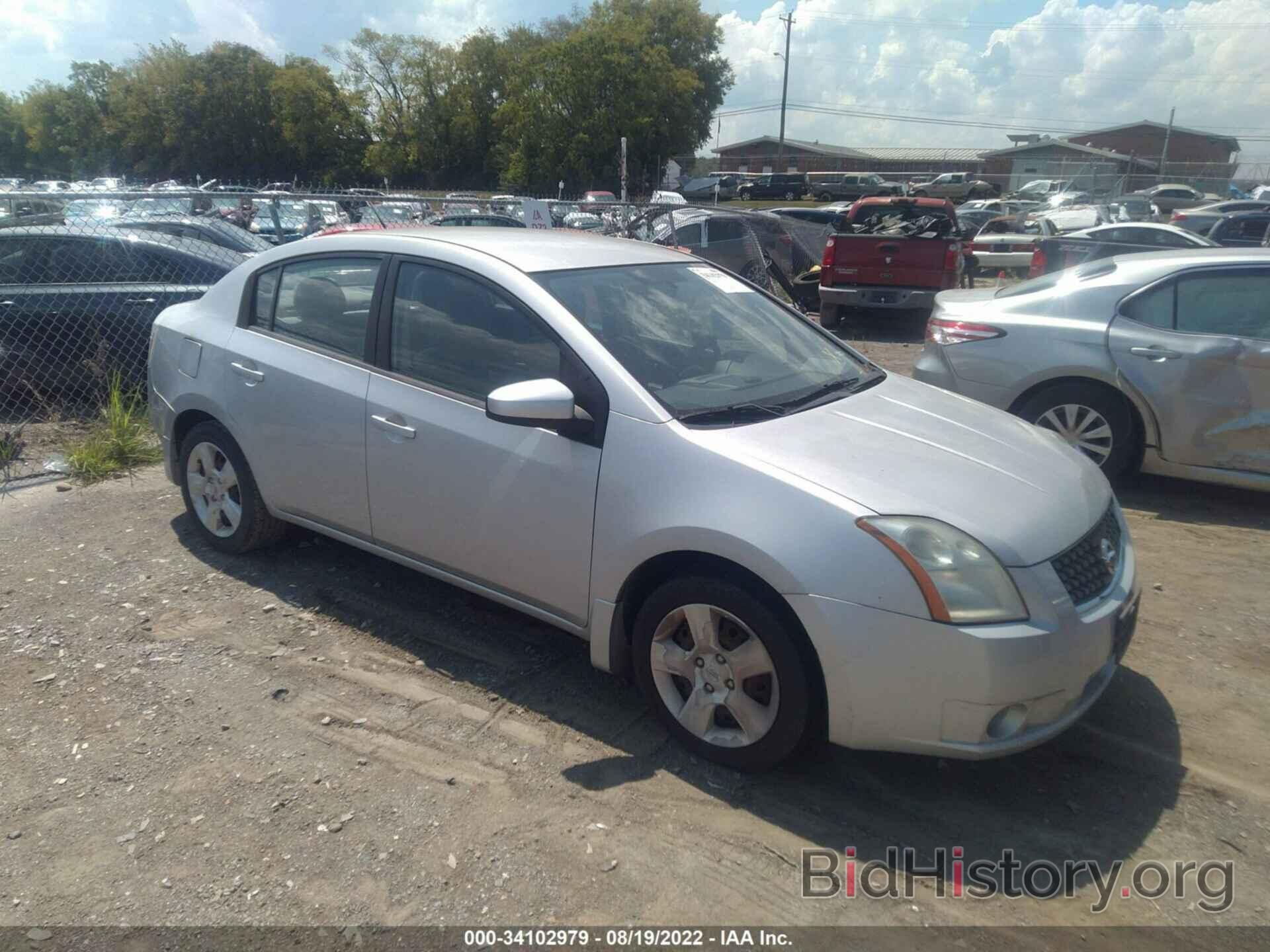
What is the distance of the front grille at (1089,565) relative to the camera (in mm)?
2938

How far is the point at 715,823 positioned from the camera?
2.95m

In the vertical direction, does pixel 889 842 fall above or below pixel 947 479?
below

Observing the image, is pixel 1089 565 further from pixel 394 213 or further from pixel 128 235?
pixel 394 213

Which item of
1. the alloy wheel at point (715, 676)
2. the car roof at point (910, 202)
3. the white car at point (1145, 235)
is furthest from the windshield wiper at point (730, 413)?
the white car at point (1145, 235)

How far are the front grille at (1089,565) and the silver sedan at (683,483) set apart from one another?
0.01 metres

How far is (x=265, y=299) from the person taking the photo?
181 inches

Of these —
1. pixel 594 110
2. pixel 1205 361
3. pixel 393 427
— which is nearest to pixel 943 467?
pixel 393 427

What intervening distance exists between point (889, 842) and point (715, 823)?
1.72ft

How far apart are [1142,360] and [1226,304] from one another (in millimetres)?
577

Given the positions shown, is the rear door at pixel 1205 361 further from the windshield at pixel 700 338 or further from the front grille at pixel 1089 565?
the front grille at pixel 1089 565

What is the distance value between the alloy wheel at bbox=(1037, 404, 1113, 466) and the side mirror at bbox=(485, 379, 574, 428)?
3.77m

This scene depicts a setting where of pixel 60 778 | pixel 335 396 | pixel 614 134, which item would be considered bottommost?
pixel 60 778

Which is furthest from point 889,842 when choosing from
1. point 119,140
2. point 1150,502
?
point 119,140

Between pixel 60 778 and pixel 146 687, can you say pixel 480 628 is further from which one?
pixel 60 778
